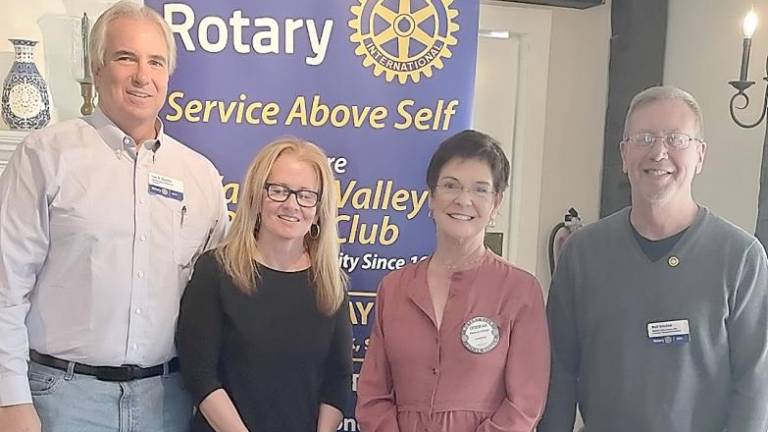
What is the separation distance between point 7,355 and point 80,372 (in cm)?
15

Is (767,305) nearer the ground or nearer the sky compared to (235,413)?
nearer the sky

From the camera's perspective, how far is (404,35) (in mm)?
2326

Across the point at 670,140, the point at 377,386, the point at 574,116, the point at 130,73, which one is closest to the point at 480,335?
the point at 377,386

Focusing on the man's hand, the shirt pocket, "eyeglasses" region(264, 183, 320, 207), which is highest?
"eyeglasses" region(264, 183, 320, 207)

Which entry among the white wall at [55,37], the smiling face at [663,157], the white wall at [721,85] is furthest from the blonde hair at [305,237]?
the white wall at [721,85]

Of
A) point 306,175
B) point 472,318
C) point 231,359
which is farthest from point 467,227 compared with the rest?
point 231,359

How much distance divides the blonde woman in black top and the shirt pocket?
4 centimetres

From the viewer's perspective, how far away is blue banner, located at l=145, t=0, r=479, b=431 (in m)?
2.30

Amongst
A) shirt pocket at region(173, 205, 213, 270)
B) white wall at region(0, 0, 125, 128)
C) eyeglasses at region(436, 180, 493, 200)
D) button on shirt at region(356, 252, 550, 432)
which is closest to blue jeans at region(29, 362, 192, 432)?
shirt pocket at region(173, 205, 213, 270)

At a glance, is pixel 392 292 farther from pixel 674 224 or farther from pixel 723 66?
pixel 723 66

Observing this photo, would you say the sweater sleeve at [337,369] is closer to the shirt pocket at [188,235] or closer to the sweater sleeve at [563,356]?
the shirt pocket at [188,235]

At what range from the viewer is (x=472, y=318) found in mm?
1694

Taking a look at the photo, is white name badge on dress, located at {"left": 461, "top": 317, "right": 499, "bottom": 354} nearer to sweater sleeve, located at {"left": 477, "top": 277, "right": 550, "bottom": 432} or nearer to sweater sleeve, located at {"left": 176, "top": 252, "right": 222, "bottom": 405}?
sweater sleeve, located at {"left": 477, "top": 277, "right": 550, "bottom": 432}

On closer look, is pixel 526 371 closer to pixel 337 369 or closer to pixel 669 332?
pixel 669 332
